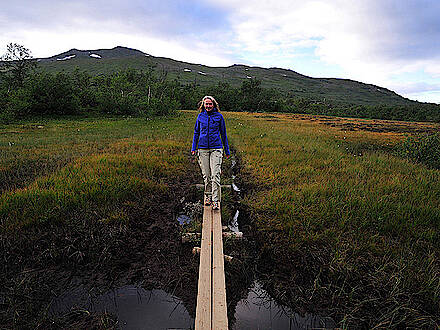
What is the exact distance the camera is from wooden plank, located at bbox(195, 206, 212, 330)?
8.49 feet

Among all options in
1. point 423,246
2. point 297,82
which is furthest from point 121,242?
point 297,82

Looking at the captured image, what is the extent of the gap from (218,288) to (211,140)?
3080 mm

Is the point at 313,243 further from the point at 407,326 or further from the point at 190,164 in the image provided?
the point at 190,164

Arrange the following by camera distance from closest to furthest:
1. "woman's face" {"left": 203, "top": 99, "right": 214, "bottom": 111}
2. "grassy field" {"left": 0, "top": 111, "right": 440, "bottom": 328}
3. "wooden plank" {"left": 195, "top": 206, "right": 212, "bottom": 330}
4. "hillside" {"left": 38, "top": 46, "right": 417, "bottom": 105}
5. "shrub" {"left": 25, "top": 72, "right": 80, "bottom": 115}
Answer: "wooden plank" {"left": 195, "top": 206, "right": 212, "bottom": 330} → "grassy field" {"left": 0, "top": 111, "right": 440, "bottom": 328} → "woman's face" {"left": 203, "top": 99, "right": 214, "bottom": 111} → "shrub" {"left": 25, "top": 72, "right": 80, "bottom": 115} → "hillside" {"left": 38, "top": 46, "right": 417, "bottom": 105}

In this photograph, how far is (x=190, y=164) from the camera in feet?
32.4

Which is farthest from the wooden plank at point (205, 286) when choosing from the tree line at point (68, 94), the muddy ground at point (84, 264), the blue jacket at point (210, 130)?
the tree line at point (68, 94)

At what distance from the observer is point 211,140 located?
5.32 meters

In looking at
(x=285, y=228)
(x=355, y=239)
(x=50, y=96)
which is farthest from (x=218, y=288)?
(x=50, y=96)

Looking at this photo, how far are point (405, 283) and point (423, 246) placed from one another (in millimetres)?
1292

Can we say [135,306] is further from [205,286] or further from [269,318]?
[269,318]

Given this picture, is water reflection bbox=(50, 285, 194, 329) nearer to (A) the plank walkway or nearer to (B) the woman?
(A) the plank walkway

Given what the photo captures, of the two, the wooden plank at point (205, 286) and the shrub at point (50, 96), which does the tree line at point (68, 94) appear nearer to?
the shrub at point (50, 96)

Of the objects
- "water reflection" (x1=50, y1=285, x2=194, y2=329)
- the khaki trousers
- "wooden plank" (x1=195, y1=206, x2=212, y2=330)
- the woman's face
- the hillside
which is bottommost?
"water reflection" (x1=50, y1=285, x2=194, y2=329)

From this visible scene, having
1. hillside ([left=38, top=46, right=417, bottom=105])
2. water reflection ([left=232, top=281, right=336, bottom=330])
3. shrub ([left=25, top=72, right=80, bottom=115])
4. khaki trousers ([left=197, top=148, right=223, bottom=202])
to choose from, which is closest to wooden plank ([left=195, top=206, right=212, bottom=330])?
water reflection ([left=232, top=281, right=336, bottom=330])
